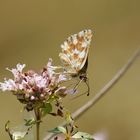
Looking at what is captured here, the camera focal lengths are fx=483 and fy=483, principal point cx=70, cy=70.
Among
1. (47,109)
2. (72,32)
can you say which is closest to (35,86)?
(47,109)

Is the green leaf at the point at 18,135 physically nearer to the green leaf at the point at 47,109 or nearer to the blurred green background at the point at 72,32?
the green leaf at the point at 47,109

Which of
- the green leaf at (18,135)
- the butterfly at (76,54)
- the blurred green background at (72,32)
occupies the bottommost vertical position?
the green leaf at (18,135)

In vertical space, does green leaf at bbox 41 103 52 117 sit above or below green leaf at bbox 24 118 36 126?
above

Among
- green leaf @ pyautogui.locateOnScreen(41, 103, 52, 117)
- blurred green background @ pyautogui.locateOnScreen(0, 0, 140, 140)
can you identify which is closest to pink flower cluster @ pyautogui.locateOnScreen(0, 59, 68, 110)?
green leaf @ pyautogui.locateOnScreen(41, 103, 52, 117)

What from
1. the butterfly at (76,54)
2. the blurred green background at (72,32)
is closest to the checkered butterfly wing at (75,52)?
the butterfly at (76,54)

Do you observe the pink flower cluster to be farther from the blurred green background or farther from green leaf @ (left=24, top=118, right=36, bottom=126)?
the blurred green background

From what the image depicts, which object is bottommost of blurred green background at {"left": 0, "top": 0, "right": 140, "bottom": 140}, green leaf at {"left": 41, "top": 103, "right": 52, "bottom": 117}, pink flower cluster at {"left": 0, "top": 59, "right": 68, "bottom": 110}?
green leaf at {"left": 41, "top": 103, "right": 52, "bottom": 117}
